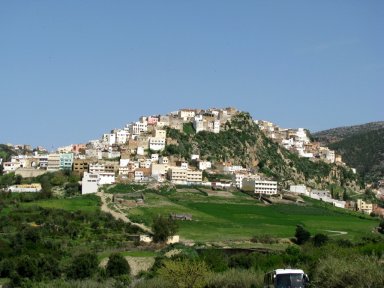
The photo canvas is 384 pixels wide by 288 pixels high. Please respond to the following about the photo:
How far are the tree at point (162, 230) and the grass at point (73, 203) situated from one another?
36.8 ft

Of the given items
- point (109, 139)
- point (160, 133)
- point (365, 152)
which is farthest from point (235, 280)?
point (365, 152)

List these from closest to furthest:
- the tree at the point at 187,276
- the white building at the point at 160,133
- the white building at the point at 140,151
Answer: the tree at the point at 187,276 < the white building at the point at 140,151 < the white building at the point at 160,133

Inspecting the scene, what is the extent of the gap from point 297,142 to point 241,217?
237 feet

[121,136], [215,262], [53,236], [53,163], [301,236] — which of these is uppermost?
[121,136]

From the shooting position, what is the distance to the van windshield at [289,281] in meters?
21.2

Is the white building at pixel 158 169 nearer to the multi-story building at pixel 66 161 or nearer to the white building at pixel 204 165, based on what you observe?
the white building at pixel 204 165

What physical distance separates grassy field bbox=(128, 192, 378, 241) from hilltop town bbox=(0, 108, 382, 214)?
26.4 ft

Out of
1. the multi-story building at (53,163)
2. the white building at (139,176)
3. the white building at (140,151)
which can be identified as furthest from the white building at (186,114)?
the white building at (139,176)

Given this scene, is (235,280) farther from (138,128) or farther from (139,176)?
(138,128)

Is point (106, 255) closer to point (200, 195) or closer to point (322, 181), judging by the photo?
point (200, 195)

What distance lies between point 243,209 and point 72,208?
1982cm

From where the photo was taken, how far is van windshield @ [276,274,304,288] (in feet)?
69.6

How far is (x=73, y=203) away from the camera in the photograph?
2741 inches

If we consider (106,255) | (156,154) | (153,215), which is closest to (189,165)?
(156,154)
